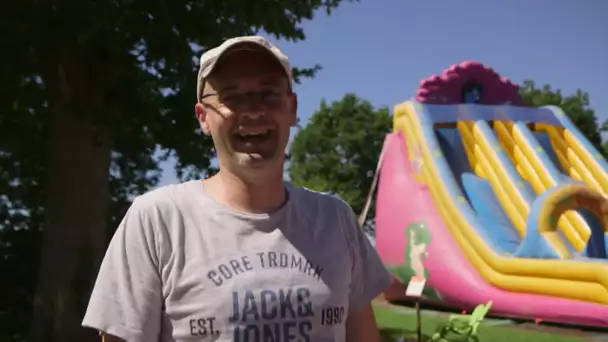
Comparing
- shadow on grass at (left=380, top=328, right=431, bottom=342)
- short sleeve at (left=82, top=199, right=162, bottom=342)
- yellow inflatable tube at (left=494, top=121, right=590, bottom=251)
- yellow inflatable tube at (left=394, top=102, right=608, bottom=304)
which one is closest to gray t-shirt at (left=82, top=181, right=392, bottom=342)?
short sleeve at (left=82, top=199, right=162, bottom=342)

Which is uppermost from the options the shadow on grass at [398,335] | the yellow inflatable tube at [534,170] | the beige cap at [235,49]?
the yellow inflatable tube at [534,170]

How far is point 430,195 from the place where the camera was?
406 inches

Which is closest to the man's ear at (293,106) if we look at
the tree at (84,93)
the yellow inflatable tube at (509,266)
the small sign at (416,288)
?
the small sign at (416,288)

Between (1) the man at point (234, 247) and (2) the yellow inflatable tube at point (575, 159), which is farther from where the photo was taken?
(2) the yellow inflatable tube at point (575, 159)

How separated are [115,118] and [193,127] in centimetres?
132

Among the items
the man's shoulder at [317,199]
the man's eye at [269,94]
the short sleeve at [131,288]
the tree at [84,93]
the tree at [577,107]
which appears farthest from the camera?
the tree at [577,107]

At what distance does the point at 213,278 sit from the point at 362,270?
43cm

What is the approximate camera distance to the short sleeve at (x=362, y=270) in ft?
5.85

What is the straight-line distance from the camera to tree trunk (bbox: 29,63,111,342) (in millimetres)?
7289

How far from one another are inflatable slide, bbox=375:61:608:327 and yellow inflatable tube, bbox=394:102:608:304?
0.01 meters

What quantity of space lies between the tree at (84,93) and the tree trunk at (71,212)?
11 millimetres

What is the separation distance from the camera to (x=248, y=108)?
160 cm

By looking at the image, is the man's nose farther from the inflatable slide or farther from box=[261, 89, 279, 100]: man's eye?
the inflatable slide

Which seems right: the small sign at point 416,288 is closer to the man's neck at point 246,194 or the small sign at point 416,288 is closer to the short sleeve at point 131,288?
the man's neck at point 246,194
